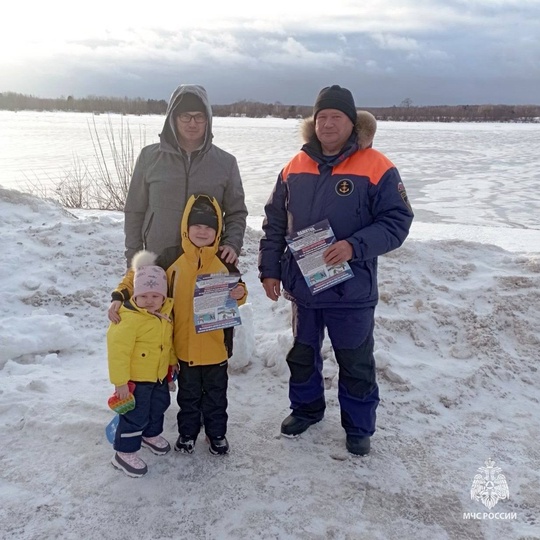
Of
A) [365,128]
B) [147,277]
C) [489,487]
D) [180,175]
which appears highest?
[365,128]

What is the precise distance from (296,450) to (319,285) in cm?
94

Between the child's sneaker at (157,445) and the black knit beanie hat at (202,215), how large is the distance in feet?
3.79

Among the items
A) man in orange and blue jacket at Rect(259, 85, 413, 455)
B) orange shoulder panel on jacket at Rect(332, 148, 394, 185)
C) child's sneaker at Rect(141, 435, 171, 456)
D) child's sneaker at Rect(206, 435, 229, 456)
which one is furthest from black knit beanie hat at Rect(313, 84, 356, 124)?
child's sneaker at Rect(141, 435, 171, 456)

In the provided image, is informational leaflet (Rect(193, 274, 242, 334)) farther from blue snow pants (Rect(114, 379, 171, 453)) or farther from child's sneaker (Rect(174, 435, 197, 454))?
child's sneaker (Rect(174, 435, 197, 454))

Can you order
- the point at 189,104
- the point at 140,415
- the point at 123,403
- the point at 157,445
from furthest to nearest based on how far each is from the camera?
the point at 157,445 < the point at 189,104 < the point at 140,415 < the point at 123,403

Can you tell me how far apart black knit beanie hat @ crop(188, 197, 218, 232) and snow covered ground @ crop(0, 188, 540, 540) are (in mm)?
1231

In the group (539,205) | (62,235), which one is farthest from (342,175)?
(539,205)

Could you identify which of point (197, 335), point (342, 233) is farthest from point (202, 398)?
point (342, 233)

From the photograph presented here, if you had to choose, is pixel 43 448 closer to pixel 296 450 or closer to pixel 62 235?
pixel 296 450

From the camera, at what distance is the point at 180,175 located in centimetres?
284

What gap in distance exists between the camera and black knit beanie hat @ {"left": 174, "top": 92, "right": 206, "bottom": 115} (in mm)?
2748

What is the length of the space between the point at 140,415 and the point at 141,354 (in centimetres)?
32

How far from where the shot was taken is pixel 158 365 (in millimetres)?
2635

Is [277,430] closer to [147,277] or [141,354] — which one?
[141,354]
